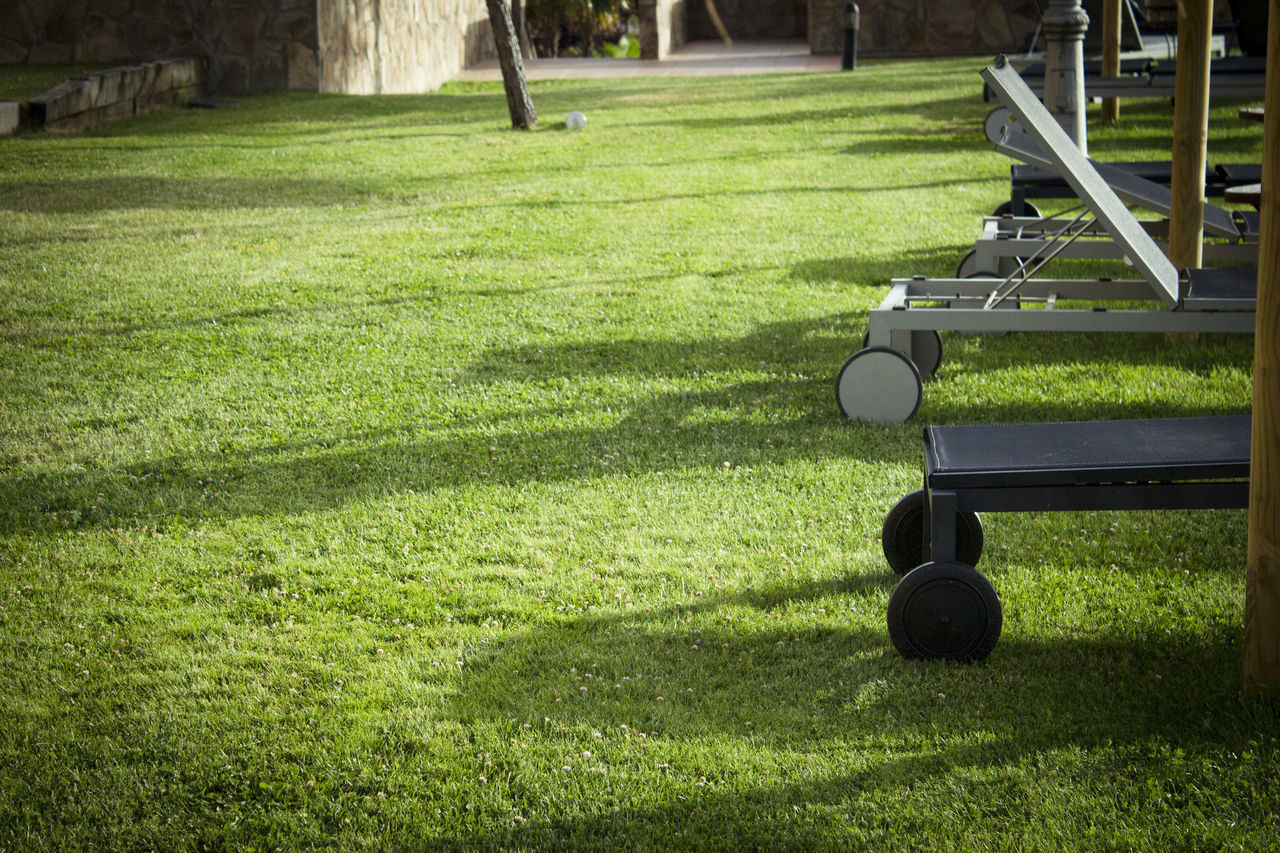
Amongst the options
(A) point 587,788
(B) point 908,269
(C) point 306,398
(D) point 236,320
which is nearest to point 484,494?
(C) point 306,398

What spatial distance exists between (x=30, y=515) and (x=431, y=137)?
9914 mm

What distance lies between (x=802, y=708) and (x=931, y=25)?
20.7 metres

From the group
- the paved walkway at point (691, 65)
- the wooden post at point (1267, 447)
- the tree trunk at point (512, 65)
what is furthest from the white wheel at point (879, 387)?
the paved walkway at point (691, 65)

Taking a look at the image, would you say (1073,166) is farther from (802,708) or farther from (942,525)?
(802,708)

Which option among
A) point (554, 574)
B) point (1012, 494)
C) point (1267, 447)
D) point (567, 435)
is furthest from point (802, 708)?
point (567, 435)

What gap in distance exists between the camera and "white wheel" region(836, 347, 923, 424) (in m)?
4.68

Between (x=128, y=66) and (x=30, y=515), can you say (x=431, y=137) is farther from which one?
(x=30, y=515)

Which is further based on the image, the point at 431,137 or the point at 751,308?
the point at 431,137

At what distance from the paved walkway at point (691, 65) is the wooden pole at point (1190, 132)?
1474 centimetres

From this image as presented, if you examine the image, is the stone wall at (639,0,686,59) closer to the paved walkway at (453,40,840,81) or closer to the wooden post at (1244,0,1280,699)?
the paved walkway at (453,40,840,81)

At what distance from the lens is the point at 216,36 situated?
1600cm

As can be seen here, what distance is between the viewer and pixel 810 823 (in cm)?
244

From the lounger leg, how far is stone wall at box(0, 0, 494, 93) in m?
14.9

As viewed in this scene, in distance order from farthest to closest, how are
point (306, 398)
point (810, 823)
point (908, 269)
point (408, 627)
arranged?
1. point (908, 269)
2. point (306, 398)
3. point (408, 627)
4. point (810, 823)
